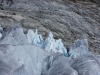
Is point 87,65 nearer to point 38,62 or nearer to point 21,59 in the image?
point 38,62

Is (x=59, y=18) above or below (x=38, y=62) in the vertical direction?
below

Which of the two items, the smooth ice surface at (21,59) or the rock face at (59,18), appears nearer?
the smooth ice surface at (21,59)

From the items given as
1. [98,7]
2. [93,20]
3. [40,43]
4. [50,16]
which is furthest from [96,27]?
[40,43]

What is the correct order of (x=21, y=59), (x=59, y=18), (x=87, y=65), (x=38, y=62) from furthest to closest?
(x=59, y=18) < (x=38, y=62) < (x=21, y=59) < (x=87, y=65)

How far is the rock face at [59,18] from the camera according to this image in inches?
207

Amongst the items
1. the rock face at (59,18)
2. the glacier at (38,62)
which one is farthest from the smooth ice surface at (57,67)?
the rock face at (59,18)

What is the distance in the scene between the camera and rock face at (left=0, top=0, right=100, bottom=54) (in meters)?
5.26

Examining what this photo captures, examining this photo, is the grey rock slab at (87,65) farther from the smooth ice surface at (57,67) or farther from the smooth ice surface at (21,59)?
the smooth ice surface at (21,59)

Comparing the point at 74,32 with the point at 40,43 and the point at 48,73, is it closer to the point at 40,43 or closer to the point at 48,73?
the point at 40,43

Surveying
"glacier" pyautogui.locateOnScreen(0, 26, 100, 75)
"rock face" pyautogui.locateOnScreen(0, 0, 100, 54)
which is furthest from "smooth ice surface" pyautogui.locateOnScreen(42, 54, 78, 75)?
Answer: "rock face" pyautogui.locateOnScreen(0, 0, 100, 54)

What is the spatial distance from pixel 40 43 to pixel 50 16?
213 cm

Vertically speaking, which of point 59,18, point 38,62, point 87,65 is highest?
point 87,65

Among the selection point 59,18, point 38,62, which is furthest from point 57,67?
point 59,18

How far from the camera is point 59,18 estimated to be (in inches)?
212
